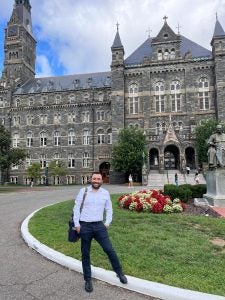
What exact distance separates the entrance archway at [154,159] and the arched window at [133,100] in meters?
7.15

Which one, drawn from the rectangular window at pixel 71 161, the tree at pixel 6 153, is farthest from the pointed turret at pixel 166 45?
the tree at pixel 6 153

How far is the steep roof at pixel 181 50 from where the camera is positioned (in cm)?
5097

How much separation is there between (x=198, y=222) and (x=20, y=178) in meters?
50.0

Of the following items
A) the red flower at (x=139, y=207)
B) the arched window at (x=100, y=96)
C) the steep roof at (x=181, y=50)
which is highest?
the steep roof at (x=181, y=50)

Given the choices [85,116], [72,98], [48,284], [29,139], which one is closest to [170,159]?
[85,116]

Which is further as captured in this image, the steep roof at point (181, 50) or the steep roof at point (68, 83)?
the steep roof at point (68, 83)

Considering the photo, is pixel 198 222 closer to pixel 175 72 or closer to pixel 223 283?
pixel 223 283

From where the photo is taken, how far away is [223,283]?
5.43 meters

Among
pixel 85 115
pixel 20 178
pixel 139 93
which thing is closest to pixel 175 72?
pixel 139 93

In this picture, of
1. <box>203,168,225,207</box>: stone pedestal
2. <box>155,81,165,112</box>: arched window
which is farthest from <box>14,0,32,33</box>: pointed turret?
<box>203,168,225,207</box>: stone pedestal

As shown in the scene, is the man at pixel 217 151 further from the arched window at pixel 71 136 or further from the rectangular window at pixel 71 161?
the arched window at pixel 71 136

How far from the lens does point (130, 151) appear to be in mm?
42938

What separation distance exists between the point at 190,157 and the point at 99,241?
146ft

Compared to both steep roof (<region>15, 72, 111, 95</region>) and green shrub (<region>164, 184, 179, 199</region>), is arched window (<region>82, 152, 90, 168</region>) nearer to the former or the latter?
steep roof (<region>15, 72, 111, 95</region>)
